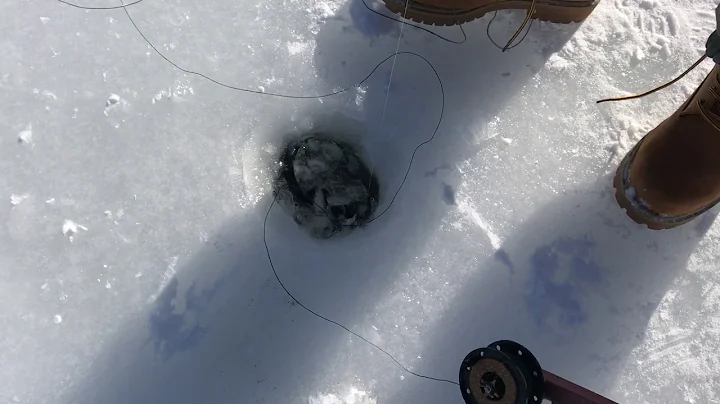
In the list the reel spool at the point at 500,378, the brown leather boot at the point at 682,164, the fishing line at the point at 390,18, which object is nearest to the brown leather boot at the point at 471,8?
the fishing line at the point at 390,18

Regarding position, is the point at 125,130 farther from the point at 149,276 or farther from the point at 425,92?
the point at 425,92

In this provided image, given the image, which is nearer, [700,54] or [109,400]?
[109,400]

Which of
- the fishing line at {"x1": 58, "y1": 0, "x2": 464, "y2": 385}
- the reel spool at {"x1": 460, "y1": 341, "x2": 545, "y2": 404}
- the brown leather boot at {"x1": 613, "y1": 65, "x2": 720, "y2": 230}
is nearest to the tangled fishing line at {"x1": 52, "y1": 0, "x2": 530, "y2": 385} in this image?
the fishing line at {"x1": 58, "y1": 0, "x2": 464, "y2": 385}

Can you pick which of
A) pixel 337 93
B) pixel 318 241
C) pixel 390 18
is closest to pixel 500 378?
pixel 318 241

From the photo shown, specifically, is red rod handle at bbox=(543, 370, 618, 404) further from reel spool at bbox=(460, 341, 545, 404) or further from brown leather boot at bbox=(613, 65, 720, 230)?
brown leather boot at bbox=(613, 65, 720, 230)

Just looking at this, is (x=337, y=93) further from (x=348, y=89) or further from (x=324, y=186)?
(x=324, y=186)

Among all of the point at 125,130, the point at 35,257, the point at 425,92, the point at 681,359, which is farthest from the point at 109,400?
the point at 681,359
